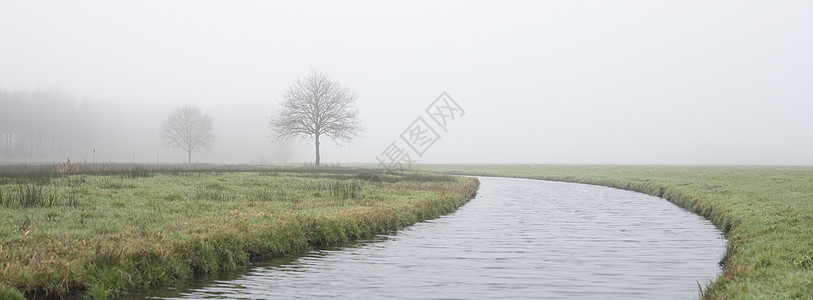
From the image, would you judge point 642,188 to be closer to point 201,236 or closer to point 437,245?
point 437,245

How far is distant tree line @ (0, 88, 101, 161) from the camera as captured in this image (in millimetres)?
131625

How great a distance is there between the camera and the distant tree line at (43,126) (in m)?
132

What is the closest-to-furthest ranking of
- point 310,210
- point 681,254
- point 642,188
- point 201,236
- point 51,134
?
point 201,236 → point 681,254 → point 310,210 → point 642,188 → point 51,134

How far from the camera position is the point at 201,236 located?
1548 centimetres

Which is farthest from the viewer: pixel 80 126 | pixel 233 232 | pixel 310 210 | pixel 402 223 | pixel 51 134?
pixel 80 126

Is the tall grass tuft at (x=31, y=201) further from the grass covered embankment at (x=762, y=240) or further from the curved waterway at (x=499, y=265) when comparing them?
the grass covered embankment at (x=762, y=240)

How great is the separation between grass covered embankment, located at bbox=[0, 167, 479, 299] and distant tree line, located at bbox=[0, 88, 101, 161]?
396 ft

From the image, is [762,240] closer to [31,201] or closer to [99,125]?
[31,201]

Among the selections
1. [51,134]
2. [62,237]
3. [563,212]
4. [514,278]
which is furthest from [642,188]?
[51,134]

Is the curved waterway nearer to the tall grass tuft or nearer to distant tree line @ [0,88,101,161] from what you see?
the tall grass tuft

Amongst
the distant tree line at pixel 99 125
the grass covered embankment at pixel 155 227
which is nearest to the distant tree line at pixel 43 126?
the distant tree line at pixel 99 125

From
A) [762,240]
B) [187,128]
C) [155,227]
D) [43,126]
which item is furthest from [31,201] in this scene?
[43,126]

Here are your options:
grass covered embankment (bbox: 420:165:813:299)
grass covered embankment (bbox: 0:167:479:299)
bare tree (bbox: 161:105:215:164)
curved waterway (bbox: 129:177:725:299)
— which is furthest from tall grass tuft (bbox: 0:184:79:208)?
bare tree (bbox: 161:105:215:164)

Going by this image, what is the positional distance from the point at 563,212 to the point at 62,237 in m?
24.4
